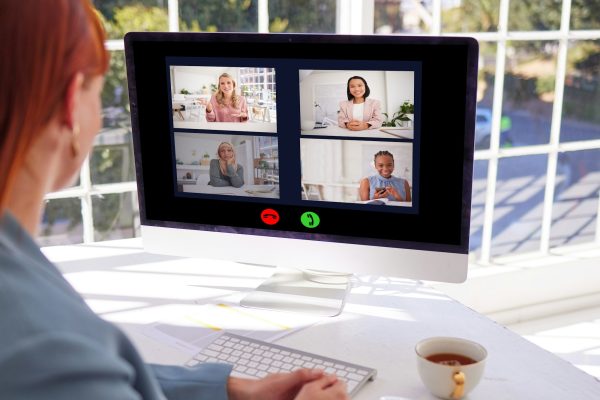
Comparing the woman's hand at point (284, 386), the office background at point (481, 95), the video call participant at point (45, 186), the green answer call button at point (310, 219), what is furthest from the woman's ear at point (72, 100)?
the office background at point (481, 95)

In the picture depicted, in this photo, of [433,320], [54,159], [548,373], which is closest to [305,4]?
[433,320]

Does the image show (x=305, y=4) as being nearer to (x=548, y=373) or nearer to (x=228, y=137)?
(x=228, y=137)

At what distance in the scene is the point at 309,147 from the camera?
1354 millimetres

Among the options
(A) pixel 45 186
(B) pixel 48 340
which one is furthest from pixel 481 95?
(B) pixel 48 340

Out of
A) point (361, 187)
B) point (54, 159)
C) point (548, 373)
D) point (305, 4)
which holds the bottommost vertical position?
point (548, 373)

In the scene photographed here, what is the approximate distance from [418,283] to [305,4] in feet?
4.67

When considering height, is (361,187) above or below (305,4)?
below

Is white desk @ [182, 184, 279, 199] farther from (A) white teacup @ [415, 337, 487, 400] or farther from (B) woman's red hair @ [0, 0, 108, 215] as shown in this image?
(B) woman's red hair @ [0, 0, 108, 215]

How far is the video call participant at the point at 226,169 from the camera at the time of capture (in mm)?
1412

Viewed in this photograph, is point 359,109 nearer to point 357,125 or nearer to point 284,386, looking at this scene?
point 357,125

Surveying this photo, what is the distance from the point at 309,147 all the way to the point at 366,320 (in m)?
0.33

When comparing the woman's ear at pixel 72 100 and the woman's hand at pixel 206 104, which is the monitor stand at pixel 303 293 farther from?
the woman's ear at pixel 72 100

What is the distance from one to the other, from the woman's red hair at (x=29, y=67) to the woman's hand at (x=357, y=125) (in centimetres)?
68

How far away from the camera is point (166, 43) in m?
1.40
